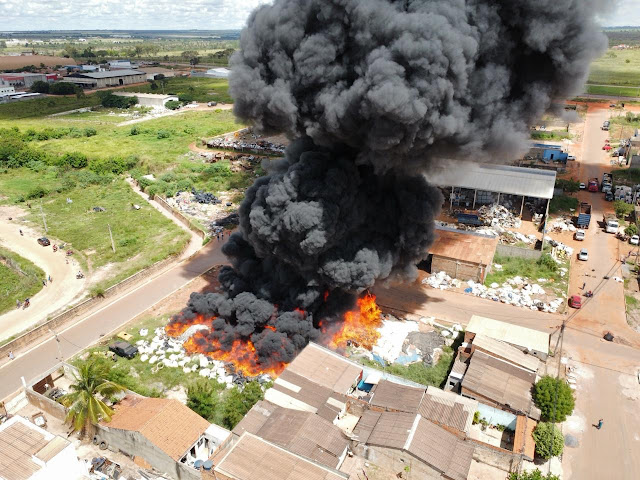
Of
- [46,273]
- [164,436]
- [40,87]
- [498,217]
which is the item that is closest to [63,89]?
[40,87]

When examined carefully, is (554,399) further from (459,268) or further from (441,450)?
(459,268)

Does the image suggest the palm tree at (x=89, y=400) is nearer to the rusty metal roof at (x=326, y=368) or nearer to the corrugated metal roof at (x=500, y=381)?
the rusty metal roof at (x=326, y=368)

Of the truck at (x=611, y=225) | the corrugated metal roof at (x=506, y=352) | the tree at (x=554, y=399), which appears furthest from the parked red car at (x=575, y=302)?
the truck at (x=611, y=225)

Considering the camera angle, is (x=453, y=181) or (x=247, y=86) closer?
(x=247, y=86)

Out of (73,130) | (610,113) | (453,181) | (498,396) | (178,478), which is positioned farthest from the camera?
(610,113)

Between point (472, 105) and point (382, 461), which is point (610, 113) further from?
point (382, 461)

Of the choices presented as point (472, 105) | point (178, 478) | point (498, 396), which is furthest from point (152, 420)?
point (472, 105)

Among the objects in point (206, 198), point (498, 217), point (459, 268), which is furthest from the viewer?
point (206, 198)
